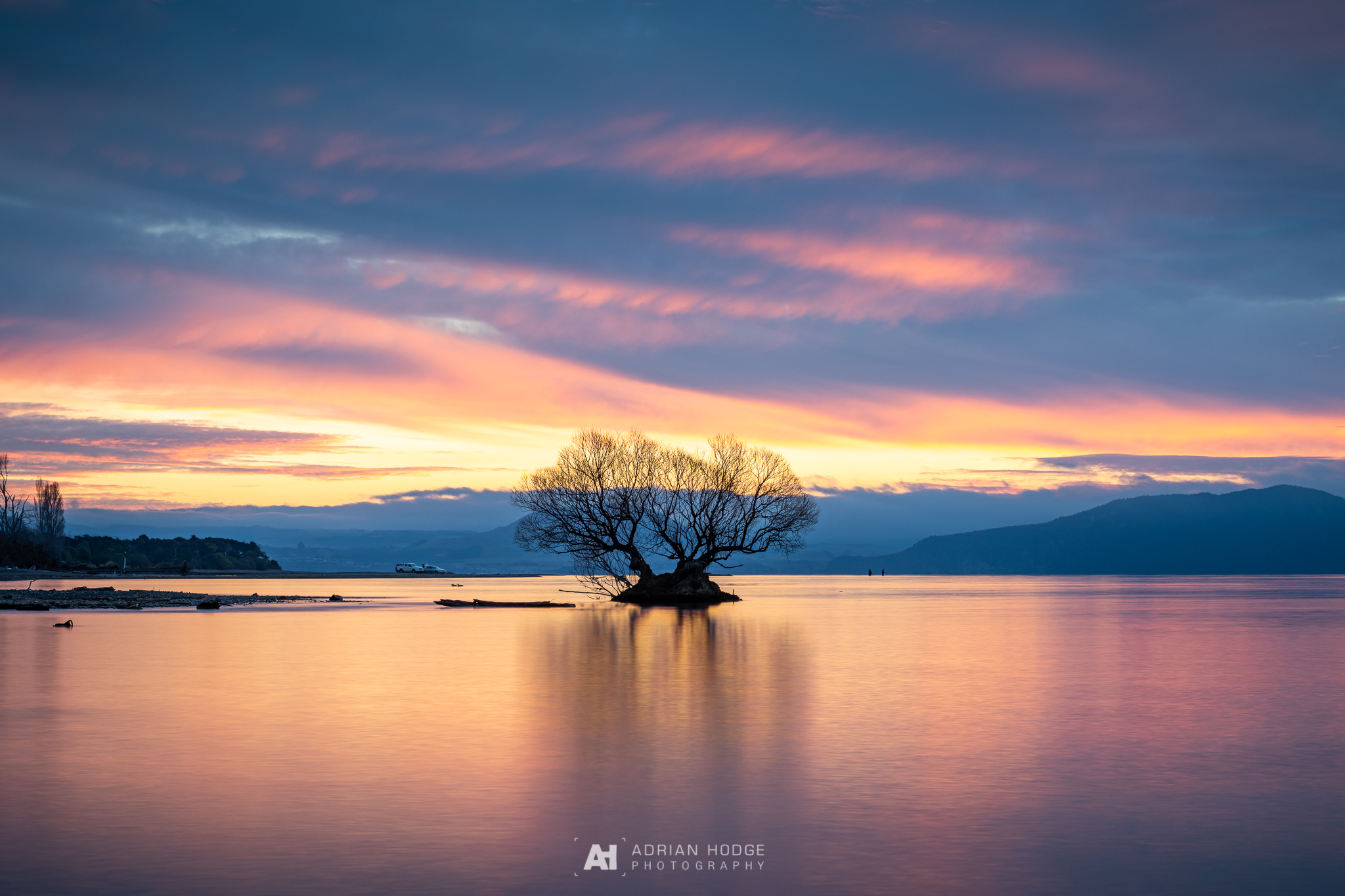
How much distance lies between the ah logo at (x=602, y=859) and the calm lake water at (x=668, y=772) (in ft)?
0.57

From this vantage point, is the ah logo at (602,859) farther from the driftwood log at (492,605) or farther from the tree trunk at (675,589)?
the tree trunk at (675,589)

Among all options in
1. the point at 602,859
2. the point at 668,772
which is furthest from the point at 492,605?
the point at 602,859

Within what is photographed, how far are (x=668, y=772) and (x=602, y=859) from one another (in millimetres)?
5194

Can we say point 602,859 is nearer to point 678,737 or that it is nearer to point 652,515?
point 678,737

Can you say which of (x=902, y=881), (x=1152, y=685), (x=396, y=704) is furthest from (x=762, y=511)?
(x=902, y=881)

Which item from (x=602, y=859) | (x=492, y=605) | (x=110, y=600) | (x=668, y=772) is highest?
(x=602, y=859)

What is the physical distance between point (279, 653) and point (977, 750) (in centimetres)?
2783

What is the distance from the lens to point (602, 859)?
40.5 feet

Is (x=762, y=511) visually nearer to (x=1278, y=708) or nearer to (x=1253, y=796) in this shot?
(x=1278, y=708)

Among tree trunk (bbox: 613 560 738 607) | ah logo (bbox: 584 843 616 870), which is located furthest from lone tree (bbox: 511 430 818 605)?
ah logo (bbox: 584 843 616 870)

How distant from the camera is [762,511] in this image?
3484 inches

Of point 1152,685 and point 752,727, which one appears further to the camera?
point 1152,685

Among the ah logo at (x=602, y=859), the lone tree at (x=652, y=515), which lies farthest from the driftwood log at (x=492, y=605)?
the ah logo at (x=602, y=859)

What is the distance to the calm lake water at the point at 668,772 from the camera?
470 inches
